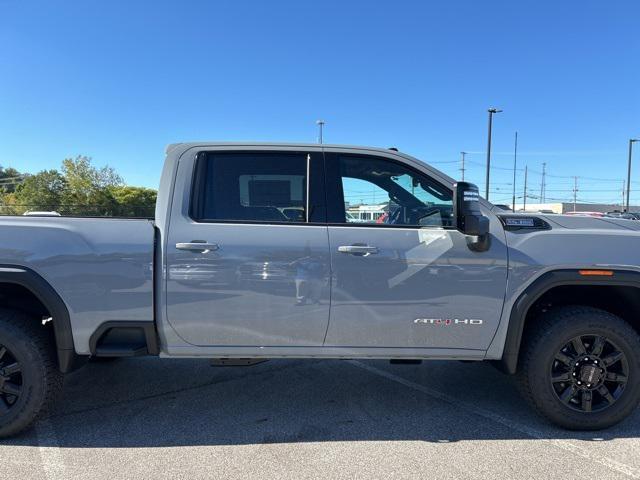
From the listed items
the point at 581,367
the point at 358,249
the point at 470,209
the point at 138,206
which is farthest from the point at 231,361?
the point at 138,206

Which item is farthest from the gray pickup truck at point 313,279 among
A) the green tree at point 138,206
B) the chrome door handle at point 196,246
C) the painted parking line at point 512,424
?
the green tree at point 138,206

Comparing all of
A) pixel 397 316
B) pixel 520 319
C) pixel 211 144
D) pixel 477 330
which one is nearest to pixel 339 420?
pixel 397 316

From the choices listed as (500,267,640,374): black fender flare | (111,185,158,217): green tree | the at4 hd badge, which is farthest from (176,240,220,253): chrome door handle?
(500,267,640,374): black fender flare

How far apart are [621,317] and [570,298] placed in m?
0.46

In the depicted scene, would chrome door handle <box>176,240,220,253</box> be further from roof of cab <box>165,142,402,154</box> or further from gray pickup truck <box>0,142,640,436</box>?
roof of cab <box>165,142,402,154</box>

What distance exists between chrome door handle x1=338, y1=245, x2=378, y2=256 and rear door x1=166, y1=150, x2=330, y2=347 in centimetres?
11

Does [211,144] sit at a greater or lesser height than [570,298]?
greater

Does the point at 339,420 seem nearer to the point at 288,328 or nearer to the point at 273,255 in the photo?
the point at 288,328

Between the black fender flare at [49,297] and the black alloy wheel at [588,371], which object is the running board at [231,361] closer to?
the black fender flare at [49,297]

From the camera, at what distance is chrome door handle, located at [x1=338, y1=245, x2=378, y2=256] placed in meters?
3.06

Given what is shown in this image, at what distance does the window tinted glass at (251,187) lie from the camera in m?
3.18

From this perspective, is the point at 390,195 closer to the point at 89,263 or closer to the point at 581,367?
the point at 581,367

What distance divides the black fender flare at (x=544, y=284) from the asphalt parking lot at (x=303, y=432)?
71 cm

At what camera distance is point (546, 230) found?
322cm
